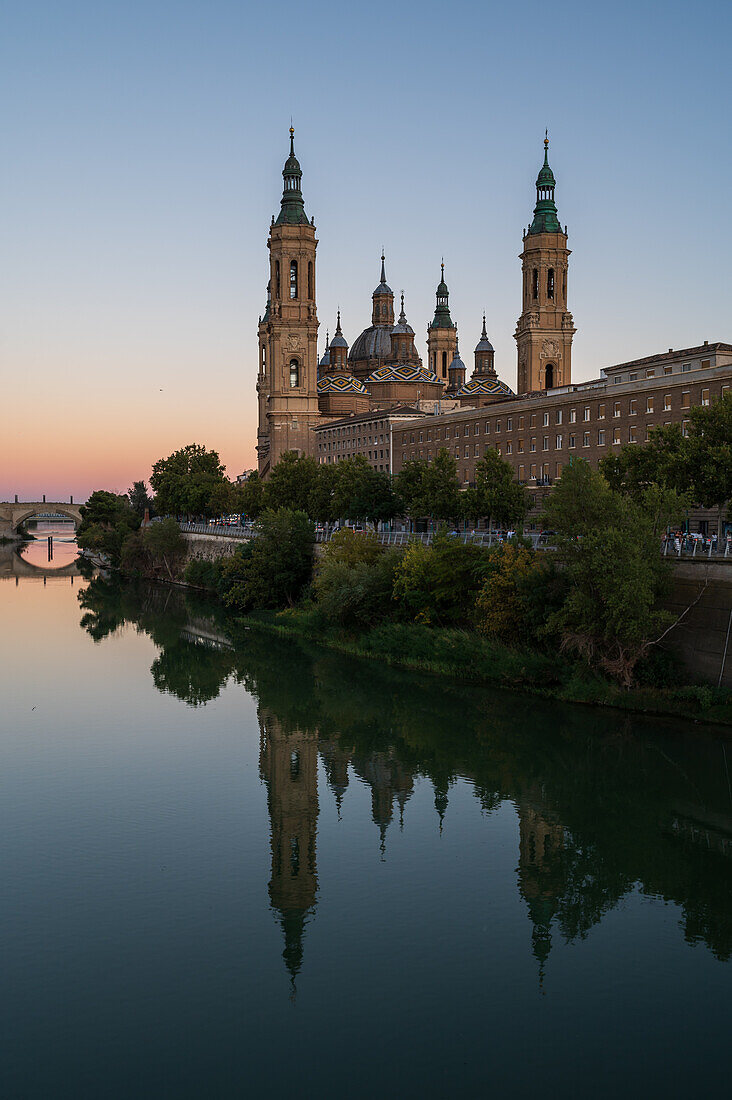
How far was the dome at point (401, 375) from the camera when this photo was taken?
13938cm

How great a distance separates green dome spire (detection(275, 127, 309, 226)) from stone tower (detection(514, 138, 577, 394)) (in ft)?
92.4

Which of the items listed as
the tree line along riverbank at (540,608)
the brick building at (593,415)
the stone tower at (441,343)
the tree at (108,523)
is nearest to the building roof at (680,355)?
the brick building at (593,415)

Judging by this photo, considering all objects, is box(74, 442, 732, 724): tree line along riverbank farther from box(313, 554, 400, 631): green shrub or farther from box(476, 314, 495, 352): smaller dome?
box(476, 314, 495, 352): smaller dome

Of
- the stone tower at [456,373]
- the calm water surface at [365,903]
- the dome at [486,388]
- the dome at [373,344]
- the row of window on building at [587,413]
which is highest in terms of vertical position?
the dome at [373,344]

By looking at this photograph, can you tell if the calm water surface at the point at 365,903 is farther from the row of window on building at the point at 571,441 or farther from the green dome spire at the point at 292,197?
the green dome spire at the point at 292,197

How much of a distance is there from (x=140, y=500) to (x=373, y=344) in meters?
43.1

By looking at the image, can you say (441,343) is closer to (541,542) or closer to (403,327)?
(403,327)

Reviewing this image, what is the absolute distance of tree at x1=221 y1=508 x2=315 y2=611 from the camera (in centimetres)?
5694

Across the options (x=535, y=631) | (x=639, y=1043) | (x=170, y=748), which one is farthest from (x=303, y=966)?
(x=535, y=631)

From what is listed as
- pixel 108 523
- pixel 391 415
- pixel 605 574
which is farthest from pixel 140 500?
pixel 605 574

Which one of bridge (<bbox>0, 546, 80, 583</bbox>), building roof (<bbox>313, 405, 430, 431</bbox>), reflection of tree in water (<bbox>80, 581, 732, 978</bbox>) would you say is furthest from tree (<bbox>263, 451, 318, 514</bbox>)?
building roof (<bbox>313, 405, 430, 431</bbox>)

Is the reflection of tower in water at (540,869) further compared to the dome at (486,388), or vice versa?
the dome at (486,388)

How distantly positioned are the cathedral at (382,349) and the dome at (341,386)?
0.14m

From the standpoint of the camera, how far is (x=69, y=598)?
77125mm
